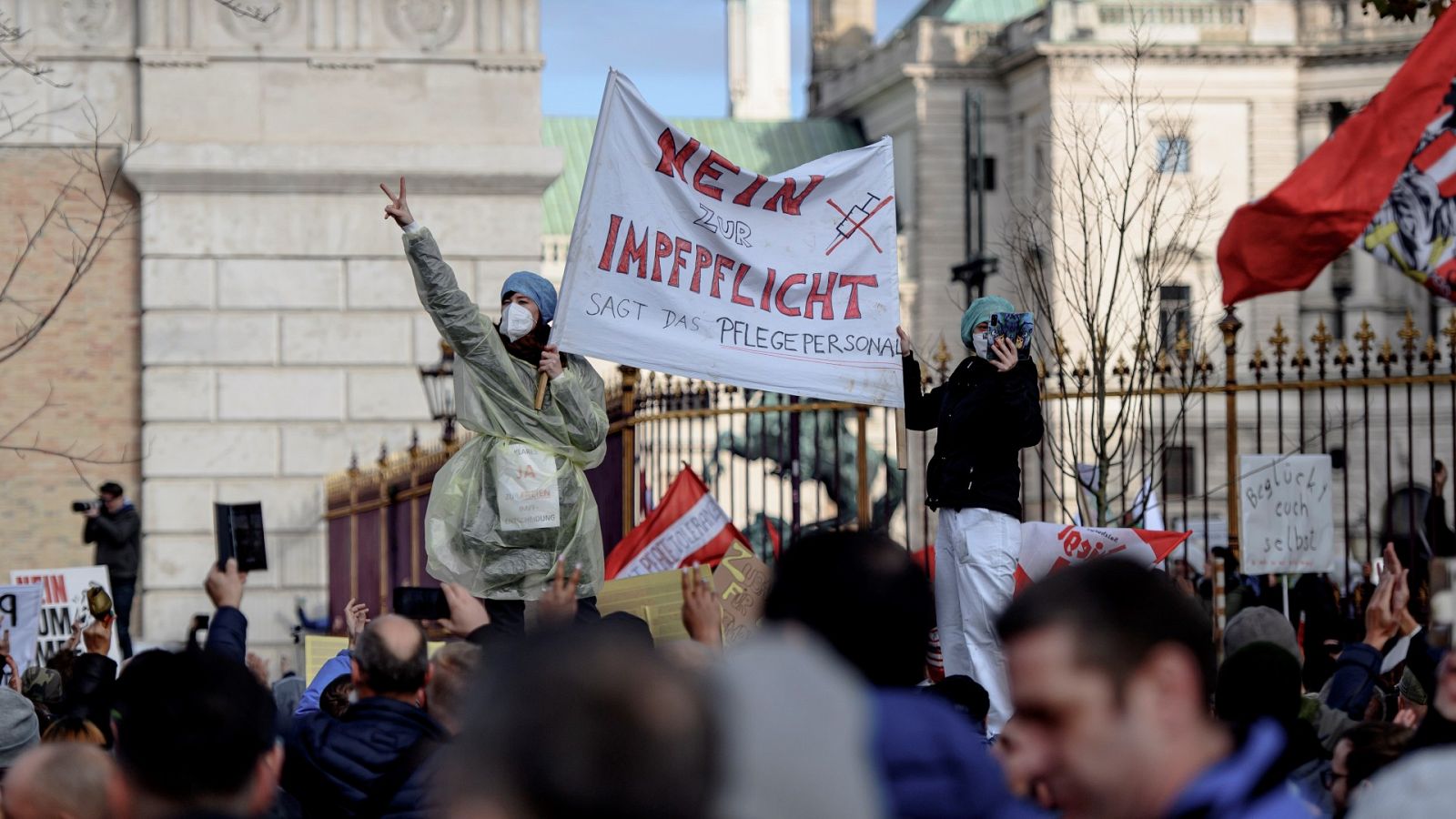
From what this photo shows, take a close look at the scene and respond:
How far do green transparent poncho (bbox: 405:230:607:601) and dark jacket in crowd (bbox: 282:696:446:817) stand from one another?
2.77m

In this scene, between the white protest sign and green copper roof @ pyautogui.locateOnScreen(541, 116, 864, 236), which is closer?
the white protest sign

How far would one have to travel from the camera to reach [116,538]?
15.4 metres

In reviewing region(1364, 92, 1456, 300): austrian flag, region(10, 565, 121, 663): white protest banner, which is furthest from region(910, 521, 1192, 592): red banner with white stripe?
region(10, 565, 121, 663): white protest banner

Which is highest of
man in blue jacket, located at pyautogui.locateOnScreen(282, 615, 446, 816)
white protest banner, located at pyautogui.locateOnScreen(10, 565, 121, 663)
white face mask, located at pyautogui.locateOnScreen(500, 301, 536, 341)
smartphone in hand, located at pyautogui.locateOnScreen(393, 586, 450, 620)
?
white face mask, located at pyautogui.locateOnScreen(500, 301, 536, 341)

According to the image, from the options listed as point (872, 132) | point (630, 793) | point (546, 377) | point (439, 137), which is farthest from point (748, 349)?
point (872, 132)

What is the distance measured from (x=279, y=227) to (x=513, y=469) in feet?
33.4

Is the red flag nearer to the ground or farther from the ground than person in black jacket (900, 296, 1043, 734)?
farther from the ground

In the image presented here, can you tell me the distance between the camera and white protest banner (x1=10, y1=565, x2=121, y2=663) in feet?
38.2

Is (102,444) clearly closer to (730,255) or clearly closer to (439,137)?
(439,137)

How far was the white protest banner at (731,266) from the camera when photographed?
806cm

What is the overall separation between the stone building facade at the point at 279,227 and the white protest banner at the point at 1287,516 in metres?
8.01

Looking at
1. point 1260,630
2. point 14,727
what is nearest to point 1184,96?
point 1260,630

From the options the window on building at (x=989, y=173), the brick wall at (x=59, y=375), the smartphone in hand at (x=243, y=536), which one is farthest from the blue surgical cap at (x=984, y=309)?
the window on building at (x=989, y=173)

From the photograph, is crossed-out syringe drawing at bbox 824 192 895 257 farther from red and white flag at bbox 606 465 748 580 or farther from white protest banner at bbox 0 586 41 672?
white protest banner at bbox 0 586 41 672
